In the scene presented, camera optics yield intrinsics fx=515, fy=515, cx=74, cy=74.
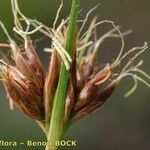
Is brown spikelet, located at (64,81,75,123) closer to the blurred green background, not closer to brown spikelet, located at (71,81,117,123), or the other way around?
brown spikelet, located at (71,81,117,123)

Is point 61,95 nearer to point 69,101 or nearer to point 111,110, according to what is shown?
point 69,101

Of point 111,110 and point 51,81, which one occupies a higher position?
point 51,81

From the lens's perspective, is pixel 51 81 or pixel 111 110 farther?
pixel 111 110

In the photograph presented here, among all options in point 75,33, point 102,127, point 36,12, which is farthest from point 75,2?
point 102,127

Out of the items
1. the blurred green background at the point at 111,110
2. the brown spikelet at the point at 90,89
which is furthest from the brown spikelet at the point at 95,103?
the blurred green background at the point at 111,110

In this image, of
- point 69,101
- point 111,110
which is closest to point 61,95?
point 69,101

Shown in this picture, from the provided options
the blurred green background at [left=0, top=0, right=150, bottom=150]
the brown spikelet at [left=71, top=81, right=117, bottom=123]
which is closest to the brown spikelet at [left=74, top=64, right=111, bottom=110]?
the brown spikelet at [left=71, top=81, right=117, bottom=123]

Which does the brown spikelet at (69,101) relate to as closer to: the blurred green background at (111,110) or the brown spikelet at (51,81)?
the brown spikelet at (51,81)
